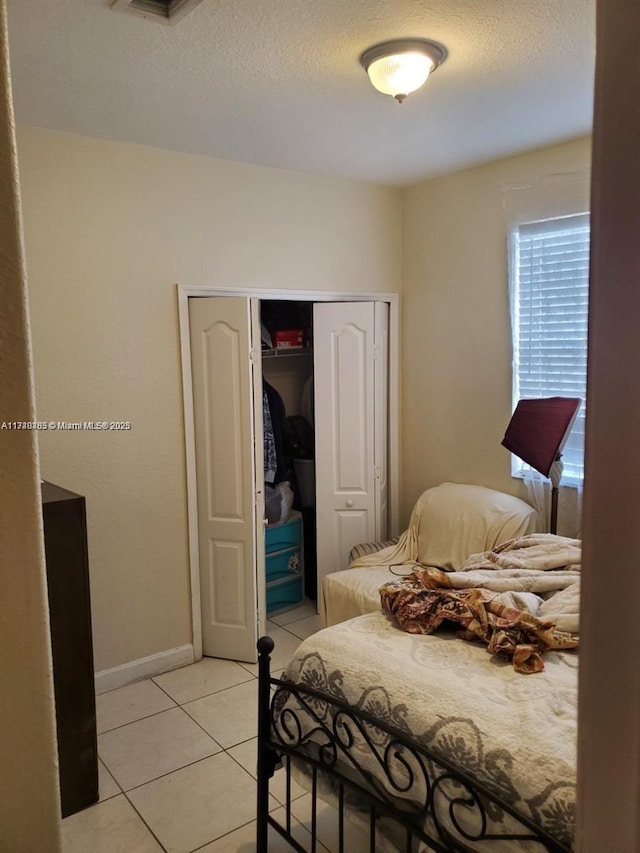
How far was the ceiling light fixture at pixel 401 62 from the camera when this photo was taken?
2.19 metres

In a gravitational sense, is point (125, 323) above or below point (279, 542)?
above

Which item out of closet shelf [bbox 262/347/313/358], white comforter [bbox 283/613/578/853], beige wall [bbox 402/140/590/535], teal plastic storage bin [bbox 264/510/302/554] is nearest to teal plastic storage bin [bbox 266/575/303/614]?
teal plastic storage bin [bbox 264/510/302/554]

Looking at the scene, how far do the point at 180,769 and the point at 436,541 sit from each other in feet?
5.80

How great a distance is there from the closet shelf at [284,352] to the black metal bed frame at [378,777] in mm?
2535

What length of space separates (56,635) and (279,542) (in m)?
2.05

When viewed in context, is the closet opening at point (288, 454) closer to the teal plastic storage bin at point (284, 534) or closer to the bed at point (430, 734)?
the teal plastic storage bin at point (284, 534)

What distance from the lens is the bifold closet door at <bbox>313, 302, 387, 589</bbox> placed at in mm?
3979

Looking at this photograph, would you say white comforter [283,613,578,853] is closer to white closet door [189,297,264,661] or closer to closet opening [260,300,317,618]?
white closet door [189,297,264,661]

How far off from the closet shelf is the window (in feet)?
4.92

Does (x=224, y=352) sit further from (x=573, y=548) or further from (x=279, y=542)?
(x=573, y=548)

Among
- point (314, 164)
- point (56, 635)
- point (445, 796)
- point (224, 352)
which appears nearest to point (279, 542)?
point (224, 352)

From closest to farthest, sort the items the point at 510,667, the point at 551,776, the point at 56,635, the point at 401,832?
the point at 551,776 < the point at 401,832 < the point at 510,667 < the point at 56,635

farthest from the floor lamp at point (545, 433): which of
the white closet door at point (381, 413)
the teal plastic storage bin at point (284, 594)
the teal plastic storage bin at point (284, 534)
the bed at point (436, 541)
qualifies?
the teal plastic storage bin at point (284, 594)

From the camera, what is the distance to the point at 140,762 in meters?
2.74
